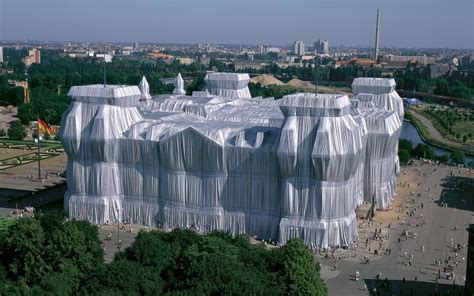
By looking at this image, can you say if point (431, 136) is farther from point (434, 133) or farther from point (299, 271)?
point (299, 271)

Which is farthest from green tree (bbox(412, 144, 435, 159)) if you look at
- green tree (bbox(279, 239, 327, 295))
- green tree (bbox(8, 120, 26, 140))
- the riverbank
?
green tree (bbox(8, 120, 26, 140))

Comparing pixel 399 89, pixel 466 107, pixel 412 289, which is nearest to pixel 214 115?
pixel 412 289

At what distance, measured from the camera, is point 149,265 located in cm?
3572

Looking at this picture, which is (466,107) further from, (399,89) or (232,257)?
(232,257)

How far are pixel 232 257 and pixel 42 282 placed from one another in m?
10.6

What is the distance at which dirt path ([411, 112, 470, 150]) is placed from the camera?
360 feet

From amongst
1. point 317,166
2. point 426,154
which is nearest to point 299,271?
point 317,166

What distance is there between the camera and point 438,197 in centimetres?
6694

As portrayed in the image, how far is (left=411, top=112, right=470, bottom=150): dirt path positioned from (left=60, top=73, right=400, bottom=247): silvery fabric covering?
56.1 meters

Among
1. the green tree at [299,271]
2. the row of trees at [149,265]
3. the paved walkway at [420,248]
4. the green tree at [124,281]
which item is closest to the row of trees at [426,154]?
the paved walkway at [420,248]

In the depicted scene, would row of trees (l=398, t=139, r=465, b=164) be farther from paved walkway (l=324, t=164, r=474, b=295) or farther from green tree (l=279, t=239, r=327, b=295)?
green tree (l=279, t=239, r=327, b=295)

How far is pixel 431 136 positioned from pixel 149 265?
9580 centimetres

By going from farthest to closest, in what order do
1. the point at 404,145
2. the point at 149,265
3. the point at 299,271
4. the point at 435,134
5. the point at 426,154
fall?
the point at 435,134, the point at 404,145, the point at 426,154, the point at 149,265, the point at 299,271

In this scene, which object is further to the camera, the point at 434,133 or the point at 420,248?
the point at 434,133
